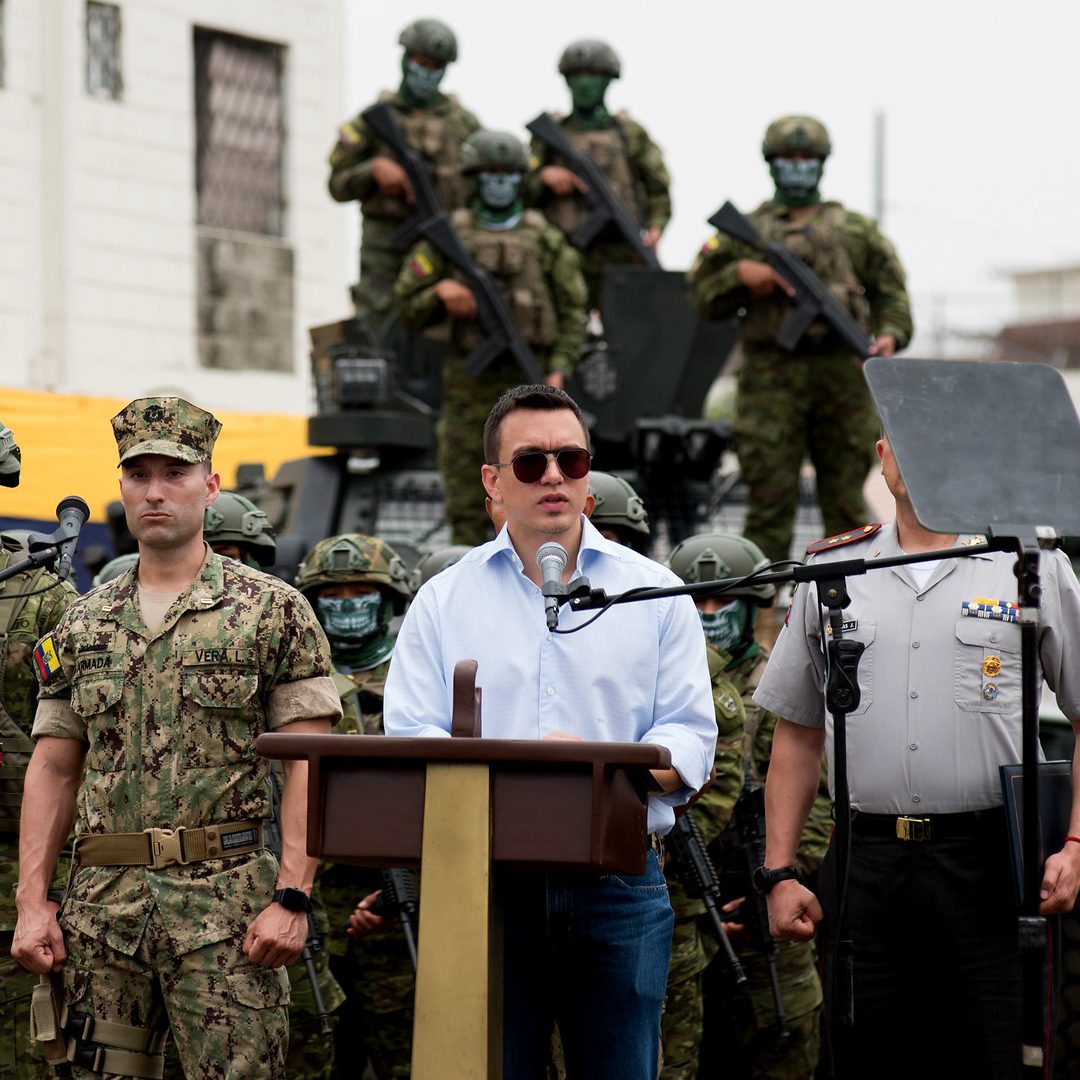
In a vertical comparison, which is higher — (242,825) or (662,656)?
(662,656)

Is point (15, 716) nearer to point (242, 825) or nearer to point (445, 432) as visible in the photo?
point (242, 825)

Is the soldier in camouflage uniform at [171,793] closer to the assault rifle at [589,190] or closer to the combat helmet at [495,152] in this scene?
the combat helmet at [495,152]

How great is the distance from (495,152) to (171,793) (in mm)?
6930

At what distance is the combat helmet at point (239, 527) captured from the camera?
7379 mm

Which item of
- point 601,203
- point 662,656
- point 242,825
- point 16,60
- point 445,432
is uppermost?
point 16,60

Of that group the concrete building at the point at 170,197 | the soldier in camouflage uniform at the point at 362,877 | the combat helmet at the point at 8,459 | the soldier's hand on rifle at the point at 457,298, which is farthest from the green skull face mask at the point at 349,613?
the concrete building at the point at 170,197

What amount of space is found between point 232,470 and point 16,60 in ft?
29.7

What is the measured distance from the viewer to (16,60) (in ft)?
68.3

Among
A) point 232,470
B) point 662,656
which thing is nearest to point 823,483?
point 232,470

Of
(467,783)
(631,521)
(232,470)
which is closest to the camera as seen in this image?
(467,783)

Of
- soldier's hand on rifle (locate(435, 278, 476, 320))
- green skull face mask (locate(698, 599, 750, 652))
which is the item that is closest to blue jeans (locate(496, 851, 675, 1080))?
green skull face mask (locate(698, 599, 750, 652))

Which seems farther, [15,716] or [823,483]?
[823,483]

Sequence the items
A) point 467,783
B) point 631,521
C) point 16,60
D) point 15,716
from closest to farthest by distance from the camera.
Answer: point 467,783 → point 15,716 → point 631,521 → point 16,60

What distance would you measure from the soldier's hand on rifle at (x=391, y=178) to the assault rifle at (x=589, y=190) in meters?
0.86
